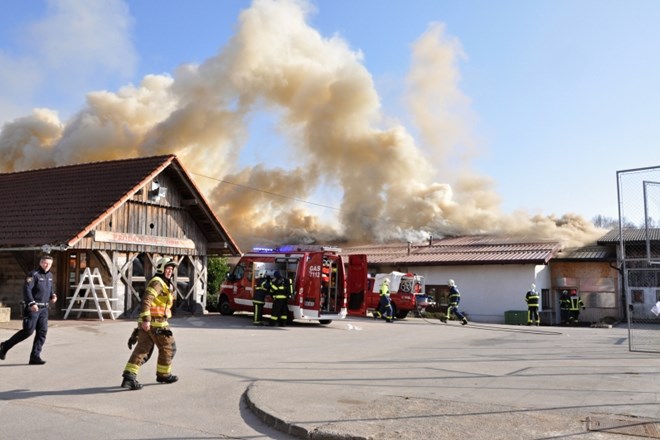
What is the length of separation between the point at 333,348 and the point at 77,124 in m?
29.5

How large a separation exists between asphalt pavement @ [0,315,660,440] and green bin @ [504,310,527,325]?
10.8m

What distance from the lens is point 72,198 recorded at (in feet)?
61.0

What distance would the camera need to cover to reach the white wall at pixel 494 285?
25109 millimetres

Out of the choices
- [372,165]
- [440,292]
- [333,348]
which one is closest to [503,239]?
[440,292]

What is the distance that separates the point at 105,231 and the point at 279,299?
5425mm

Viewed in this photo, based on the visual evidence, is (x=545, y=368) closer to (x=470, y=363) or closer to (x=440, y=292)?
(x=470, y=363)

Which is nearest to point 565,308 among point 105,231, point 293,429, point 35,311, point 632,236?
point 632,236

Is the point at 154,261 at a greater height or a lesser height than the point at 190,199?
lesser

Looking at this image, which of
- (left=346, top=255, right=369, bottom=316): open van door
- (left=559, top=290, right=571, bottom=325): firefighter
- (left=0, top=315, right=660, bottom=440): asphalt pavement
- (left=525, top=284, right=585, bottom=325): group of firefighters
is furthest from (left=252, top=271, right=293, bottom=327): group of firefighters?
(left=559, top=290, right=571, bottom=325): firefighter

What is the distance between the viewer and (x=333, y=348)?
40.9 ft

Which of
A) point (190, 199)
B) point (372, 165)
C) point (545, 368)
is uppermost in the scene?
point (372, 165)

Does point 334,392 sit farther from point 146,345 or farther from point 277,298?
point 277,298

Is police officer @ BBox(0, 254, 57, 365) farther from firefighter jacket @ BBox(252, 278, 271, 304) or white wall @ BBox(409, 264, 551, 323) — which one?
white wall @ BBox(409, 264, 551, 323)

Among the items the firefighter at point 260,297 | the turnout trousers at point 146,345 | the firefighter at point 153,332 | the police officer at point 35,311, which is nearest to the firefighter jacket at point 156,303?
the firefighter at point 153,332
